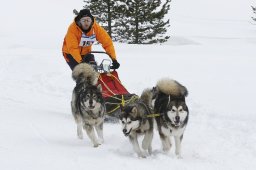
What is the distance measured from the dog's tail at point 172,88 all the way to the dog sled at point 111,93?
71 centimetres

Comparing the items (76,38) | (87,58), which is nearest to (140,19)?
(87,58)

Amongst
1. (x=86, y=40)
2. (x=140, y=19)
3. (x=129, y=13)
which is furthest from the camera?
(x=140, y=19)

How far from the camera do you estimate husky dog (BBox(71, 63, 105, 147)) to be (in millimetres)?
5680

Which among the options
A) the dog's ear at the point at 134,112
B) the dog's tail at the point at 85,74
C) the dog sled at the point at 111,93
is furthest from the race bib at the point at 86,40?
the dog's ear at the point at 134,112

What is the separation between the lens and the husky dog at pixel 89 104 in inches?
224

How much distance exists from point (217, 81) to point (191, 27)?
27.2m

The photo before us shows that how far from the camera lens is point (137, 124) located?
5160 millimetres

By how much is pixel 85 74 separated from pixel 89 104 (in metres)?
0.73

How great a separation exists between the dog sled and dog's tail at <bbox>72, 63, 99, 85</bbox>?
40 centimetres

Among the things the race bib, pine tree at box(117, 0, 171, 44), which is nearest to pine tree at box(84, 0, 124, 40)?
pine tree at box(117, 0, 171, 44)

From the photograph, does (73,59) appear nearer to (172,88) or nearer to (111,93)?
(111,93)

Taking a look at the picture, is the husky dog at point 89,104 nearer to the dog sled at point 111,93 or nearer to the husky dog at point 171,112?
the dog sled at point 111,93

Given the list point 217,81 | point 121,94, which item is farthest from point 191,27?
point 121,94

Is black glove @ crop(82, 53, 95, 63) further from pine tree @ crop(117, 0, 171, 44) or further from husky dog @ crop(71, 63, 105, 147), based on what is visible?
pine tree @ crop(117, 0, 171, 44)
